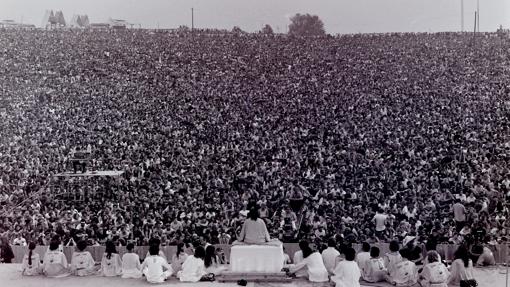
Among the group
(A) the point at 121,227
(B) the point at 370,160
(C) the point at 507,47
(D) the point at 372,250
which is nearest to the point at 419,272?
(D) the point at 372,250

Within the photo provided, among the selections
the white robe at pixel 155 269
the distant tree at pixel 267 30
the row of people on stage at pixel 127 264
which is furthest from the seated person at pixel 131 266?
the distant tree at pixel 267 30

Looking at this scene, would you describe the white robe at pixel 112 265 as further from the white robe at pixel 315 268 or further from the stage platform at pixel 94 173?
the stage platform at pixel 94 173

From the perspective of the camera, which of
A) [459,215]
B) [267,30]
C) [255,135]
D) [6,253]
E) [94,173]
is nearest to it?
[6,253]

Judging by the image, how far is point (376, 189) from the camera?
1469 cm

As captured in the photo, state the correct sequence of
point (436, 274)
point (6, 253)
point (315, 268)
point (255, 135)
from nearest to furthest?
point (436, 274) < point (315, 268) < point (6, 253) < point (255, 135)

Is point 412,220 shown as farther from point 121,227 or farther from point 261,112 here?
point 261,112

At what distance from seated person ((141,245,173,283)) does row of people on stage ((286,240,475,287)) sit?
6.90ft

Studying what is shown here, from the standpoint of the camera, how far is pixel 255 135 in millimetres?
21797

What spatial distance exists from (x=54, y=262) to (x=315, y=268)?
4503mm

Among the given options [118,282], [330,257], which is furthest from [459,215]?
[118,282]

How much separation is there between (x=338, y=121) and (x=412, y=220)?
10.5 m

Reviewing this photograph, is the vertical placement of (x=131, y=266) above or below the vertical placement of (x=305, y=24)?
below

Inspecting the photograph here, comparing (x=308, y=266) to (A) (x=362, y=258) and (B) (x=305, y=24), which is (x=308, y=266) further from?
(B) (x=305, y=24)

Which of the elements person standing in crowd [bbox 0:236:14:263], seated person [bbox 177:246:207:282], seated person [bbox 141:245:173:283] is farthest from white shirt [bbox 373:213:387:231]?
person standing in crowd [bbox 0:236:14:263]
